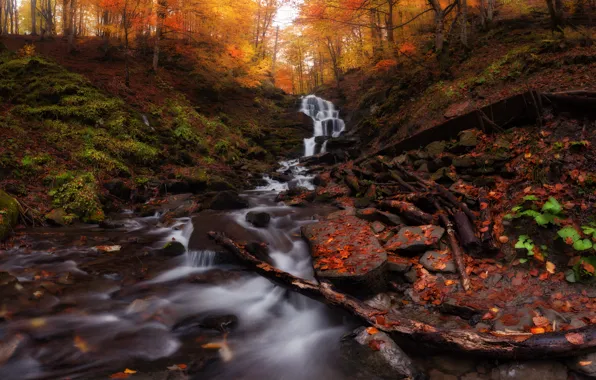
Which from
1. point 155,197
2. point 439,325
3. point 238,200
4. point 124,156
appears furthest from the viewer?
point 124,156

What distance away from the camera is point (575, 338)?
287 centimetres

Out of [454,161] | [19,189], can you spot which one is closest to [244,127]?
[19,189]

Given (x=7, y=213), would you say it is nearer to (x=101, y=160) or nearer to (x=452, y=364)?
(x=101, y=160)

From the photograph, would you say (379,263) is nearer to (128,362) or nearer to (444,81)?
(128,362)

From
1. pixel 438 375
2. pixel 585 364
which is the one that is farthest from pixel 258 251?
pixel 585 364

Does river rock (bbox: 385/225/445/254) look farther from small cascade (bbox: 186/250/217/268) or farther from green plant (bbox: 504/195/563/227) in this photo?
small cascade (bbox: 186/250/217/268)

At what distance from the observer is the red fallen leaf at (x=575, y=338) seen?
2846mm

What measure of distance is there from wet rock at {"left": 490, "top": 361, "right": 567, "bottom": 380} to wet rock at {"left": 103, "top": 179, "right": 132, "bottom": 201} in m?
10.3

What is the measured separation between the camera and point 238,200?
993 cm

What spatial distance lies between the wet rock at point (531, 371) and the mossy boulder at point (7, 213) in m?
8.40

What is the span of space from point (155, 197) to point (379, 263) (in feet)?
27.5

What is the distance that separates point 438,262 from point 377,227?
6.01 feet

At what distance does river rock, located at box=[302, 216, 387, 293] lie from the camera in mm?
4895

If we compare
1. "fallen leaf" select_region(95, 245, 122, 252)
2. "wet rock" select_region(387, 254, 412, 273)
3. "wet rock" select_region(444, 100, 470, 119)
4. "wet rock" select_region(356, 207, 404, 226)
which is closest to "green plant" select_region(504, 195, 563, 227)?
"wet rock" select_region(387, 254, 412, 273)
